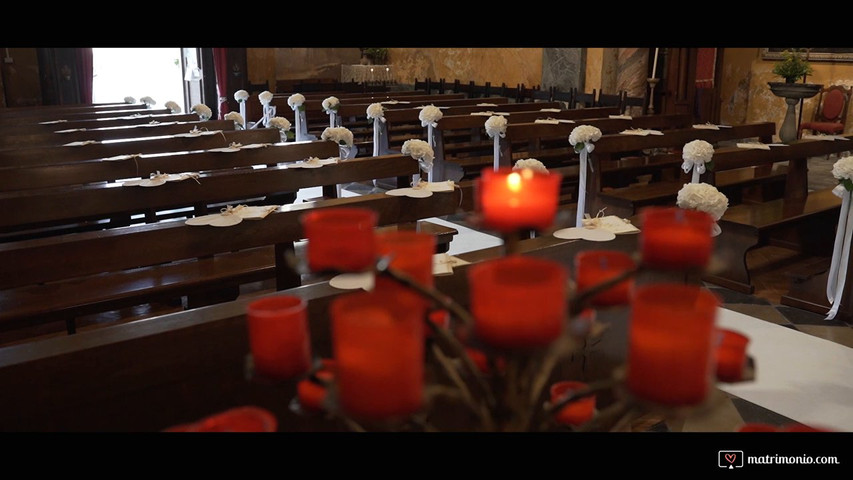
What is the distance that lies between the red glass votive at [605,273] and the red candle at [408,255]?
0.78 ft

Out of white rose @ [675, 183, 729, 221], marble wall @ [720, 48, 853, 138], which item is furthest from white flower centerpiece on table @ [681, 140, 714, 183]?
marble wall @ [720, 48, 853, 138]

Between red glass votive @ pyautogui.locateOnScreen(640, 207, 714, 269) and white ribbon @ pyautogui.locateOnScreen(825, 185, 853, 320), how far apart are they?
430 cm

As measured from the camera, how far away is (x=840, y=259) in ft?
15.5

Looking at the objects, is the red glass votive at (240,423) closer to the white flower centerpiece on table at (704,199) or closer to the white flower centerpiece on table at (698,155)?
the white flower centerpiece on table at (704,199)

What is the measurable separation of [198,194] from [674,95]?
10764mm

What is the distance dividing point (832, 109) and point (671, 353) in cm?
1236

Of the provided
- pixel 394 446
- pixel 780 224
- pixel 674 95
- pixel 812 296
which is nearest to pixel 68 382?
pixel 394 446

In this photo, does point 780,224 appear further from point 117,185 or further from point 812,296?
point 117,185

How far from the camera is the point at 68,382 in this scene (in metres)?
1.91

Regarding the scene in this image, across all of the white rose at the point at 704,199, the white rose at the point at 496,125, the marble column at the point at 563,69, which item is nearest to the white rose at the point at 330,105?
the white rose at the point at 496,125

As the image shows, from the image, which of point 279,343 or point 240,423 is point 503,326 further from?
point 240,423

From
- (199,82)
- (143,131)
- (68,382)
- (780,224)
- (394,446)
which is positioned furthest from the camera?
(199,82)

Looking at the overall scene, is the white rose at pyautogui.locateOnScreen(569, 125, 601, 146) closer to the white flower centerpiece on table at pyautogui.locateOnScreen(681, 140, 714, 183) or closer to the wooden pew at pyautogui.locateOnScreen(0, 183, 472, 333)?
the white flower centerpiece on table at pyautogui.locateOnScreen(681, 140, 714, 183)

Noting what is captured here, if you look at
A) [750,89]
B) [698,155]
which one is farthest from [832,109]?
[698,155]
